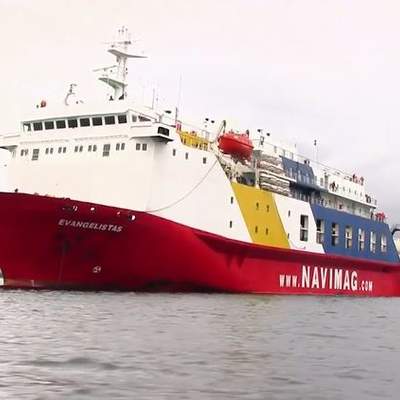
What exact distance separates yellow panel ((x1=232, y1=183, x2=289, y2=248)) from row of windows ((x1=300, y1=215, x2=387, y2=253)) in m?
2.51

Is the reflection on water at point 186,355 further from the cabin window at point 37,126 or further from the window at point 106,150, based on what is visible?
the cabin window at point 37,126

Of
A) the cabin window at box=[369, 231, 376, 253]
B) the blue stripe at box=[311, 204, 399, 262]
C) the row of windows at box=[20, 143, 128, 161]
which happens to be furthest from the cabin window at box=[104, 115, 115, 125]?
the cabin window at box=[369, 231, 376, 253]

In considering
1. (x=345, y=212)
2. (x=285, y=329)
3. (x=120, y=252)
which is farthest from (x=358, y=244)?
(x=285, y=329)

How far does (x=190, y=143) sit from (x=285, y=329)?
1476 cm

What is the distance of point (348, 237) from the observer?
37531 millimetres

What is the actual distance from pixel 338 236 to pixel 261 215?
8.58m

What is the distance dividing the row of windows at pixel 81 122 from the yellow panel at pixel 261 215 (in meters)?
5.32

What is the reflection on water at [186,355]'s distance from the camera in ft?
23.6

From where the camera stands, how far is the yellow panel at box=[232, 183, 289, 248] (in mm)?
28016

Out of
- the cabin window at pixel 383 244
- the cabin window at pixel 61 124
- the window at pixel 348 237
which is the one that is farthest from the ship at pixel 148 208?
the cabin window at pixel 383 244

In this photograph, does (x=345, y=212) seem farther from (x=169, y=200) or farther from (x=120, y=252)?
(x=120, y=252)

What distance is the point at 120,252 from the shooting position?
22.9 m

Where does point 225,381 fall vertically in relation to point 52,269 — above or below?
below

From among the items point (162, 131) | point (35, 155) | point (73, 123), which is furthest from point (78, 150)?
point (162, 131)
